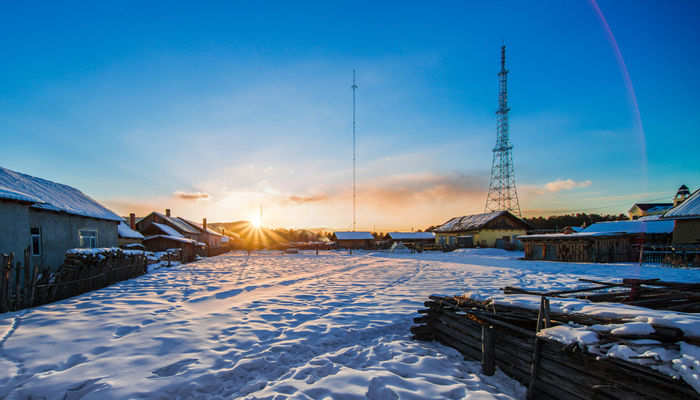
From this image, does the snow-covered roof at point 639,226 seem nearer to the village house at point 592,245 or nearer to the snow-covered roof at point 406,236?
→ the village house at point 592,245

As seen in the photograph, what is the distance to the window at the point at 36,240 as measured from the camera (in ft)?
48.5

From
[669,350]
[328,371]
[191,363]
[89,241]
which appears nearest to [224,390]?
[191,363]

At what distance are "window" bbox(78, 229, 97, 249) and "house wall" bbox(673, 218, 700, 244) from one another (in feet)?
124

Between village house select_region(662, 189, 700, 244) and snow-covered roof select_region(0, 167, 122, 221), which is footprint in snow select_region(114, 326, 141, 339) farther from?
village house select_region(662, 189, 700, 244)

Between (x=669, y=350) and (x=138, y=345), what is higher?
(x=669, y=350)

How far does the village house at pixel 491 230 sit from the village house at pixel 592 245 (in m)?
13.6

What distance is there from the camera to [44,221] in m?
15.4

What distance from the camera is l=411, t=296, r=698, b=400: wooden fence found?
3244 mm

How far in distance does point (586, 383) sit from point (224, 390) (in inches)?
187

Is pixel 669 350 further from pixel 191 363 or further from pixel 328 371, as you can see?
pixel 191 363

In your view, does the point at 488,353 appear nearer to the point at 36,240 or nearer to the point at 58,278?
the point at 58,278

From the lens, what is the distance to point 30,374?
464 centimetres

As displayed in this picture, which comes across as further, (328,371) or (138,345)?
(138,345)

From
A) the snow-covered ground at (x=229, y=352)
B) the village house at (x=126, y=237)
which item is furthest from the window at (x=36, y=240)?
the village house at (x=126, y=237)
